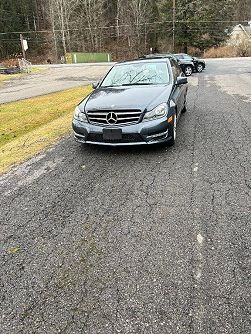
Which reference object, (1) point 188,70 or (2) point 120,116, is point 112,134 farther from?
(1) point 188,70

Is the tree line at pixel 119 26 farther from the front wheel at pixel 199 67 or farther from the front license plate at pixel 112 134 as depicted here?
the front license plate at pixel 112 134

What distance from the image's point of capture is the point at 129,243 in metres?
3.27

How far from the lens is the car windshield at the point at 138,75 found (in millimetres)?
6617

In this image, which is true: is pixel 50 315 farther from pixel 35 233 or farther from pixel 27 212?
pixel 27 212

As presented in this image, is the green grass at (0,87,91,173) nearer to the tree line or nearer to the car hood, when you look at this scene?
the car hood

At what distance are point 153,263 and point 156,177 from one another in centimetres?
194

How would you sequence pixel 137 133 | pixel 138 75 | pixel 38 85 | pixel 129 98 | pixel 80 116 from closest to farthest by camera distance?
pixel 137 133
pixel 129 98
pixel 80 116
pixel 138 75
pixel 38 85

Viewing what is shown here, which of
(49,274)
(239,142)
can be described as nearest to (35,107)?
(239,142)

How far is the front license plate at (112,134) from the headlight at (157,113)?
1.60 ft

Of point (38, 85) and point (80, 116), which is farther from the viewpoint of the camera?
point (38, 85)

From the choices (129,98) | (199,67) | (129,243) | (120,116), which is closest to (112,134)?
(120,116)

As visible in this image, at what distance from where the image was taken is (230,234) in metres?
3.29

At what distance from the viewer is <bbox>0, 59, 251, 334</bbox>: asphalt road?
243 centimetres

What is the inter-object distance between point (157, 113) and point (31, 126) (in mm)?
4972
